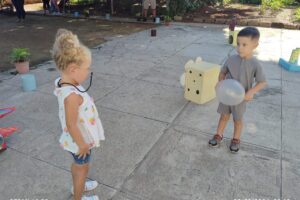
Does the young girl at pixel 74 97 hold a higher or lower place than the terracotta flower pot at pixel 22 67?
higher

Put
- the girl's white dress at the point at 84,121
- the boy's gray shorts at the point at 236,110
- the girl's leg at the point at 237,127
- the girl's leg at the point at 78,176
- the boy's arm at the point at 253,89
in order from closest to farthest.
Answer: the girl's white dress at the point at 84,121 → the girl's leg at the point at 78,176 → the boy's arm at the point at 253,89 → the boy's gray shorts at the point at 236,110 → the girl's leg at the point at 237,127

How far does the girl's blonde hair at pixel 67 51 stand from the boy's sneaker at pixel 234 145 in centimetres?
215

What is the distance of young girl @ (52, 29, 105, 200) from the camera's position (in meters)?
1.98

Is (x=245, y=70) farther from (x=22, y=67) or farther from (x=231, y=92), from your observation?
(x=22, y=67)

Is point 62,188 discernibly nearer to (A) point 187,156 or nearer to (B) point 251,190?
(A) point 187,156

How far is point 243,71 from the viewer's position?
2.95 meters

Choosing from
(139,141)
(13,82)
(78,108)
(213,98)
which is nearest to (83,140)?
(78,108)

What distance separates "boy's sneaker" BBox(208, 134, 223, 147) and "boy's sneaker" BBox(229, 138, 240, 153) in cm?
15

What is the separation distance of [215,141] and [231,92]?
85 cm

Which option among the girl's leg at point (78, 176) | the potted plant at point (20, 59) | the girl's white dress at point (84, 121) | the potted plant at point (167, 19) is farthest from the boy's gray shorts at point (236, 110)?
the potted plant at point (167, 19)

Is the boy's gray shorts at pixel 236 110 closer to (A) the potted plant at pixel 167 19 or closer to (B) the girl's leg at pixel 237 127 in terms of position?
(B) the girl's leg at pixel 237 127

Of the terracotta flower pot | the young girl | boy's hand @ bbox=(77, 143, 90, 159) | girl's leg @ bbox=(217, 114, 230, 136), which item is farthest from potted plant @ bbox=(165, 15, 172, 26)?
boy's hand @ bbox=(77, 143, 90, 159)

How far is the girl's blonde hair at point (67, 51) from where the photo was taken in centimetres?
196

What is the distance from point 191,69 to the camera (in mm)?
4539
